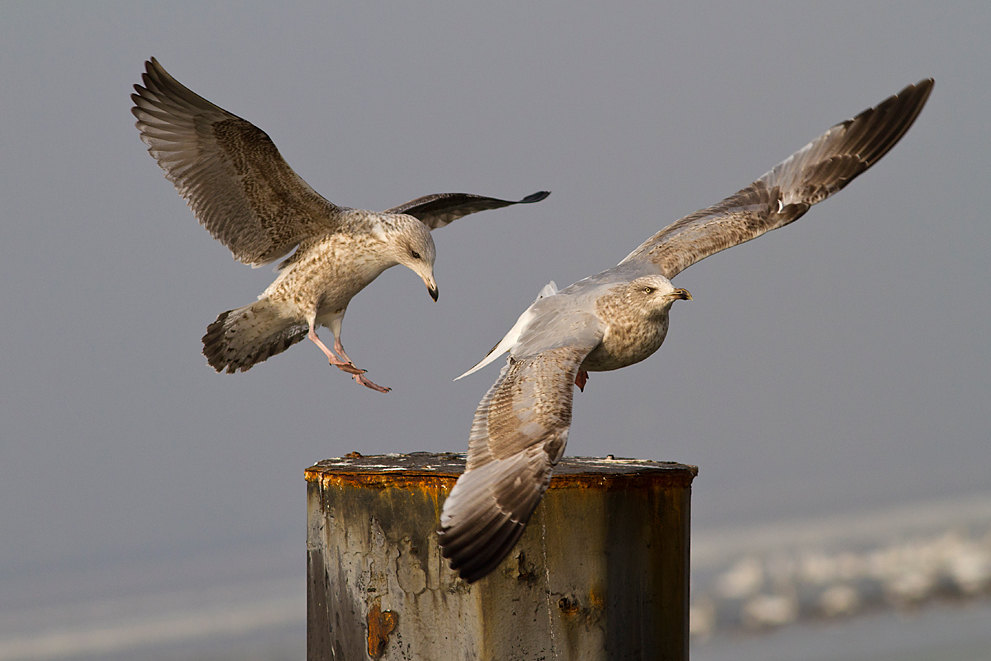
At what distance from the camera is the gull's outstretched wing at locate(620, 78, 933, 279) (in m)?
5.48

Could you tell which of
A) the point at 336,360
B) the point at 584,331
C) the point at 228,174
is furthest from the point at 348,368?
the point at 584,331

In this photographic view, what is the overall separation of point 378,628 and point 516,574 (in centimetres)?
59

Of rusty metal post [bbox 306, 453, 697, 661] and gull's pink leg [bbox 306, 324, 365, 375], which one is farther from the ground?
gull's pink leg [bbox 306, 324, 365, 375]

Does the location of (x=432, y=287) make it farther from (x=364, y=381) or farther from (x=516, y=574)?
(x=516, y=574)

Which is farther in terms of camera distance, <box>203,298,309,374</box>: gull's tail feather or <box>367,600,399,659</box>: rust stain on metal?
<box>203,298,309,374</box>: gull's tail feather

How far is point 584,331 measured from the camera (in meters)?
4.28

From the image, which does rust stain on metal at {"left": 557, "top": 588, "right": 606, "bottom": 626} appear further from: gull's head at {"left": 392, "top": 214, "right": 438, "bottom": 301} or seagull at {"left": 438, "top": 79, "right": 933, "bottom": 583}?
gull's head at {"left": 392, "top": 214, "right": 438, "bottom": 301}

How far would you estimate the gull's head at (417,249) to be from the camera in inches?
213

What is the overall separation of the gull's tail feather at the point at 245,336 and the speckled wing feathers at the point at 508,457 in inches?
97.1

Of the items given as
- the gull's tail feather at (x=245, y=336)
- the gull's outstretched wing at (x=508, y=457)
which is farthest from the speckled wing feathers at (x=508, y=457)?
the gull's tail feather at (x=245, y=336)

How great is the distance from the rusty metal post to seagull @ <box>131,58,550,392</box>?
2004 mm

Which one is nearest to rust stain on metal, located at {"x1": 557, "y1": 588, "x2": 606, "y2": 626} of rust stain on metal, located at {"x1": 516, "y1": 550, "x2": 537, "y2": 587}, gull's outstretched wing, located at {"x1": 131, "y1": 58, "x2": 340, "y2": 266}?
rust stain on metal, located at {"x1": 516, "y1": 550, "x2": 537, "y2": 587}

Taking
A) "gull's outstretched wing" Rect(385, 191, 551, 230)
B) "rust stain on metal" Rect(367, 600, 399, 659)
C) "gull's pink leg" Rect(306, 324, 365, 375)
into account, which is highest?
"gull's outstretched wing" Rect(385, 191, 551, 230)

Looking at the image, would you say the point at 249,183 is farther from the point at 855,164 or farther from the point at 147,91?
the point at 855,164
